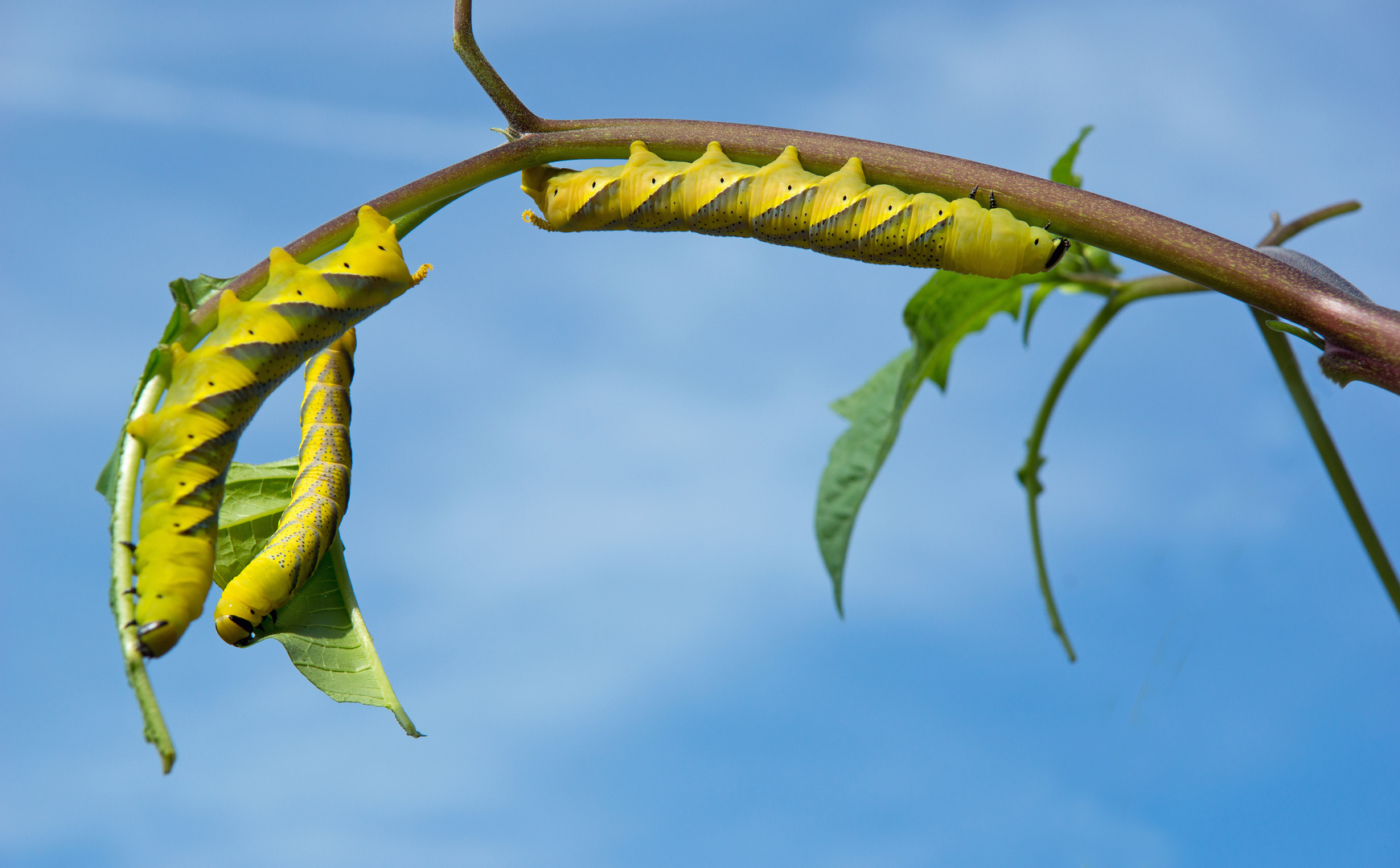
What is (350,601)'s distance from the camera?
4.29 ft

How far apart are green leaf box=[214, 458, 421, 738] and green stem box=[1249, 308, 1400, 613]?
1.38 meters

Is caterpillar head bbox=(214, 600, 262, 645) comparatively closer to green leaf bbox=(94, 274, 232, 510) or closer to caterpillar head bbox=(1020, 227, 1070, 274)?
green leaf bbox=(94, 274, 232, 510)

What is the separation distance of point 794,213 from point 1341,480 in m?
1.04

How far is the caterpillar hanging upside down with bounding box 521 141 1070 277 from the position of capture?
1.29 metres

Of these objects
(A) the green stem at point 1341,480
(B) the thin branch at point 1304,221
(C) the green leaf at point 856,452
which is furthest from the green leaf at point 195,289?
(B) the thin branch at point 1304,221

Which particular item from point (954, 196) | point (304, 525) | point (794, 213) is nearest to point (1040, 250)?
point (954, 196)

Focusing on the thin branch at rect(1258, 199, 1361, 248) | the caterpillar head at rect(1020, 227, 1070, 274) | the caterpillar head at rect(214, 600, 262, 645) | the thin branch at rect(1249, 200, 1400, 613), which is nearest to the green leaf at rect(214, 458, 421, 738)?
the caterpillar head at rect(214, 600, 262, 645)

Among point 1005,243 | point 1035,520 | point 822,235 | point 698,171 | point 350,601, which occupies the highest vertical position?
point 698,171

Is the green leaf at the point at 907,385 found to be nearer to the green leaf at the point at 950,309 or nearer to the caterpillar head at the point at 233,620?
the green leaf at the point at 950,309

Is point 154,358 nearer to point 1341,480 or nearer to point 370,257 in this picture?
point 370,257

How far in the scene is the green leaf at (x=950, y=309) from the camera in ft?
5.67

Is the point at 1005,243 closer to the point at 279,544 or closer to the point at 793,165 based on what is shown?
the point at 793,165

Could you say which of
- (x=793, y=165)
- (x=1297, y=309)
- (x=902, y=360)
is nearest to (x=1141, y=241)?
(x=1297, y=309)

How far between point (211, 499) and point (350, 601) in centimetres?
22
